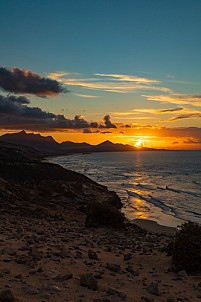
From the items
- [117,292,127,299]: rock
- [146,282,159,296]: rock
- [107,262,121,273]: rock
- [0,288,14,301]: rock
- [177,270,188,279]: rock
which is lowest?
[177,270,188,279]: rock

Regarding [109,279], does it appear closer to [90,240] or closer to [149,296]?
[149,296]

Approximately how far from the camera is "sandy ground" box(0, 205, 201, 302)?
6129 mm

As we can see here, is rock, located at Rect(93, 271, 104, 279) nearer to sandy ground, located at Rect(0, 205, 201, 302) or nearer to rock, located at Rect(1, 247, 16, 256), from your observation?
sandy ground, located at Rect(0, 205, 201, 302)

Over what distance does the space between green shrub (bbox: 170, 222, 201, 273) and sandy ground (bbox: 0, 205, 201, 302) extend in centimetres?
44

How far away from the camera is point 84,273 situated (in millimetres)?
7836

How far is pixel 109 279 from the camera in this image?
7.61 m

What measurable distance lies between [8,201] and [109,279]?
1796 centimetres

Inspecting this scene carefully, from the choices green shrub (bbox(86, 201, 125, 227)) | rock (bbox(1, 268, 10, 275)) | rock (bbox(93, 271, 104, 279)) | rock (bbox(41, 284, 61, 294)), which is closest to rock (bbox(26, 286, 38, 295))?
rock (bbox(41, 284, 61, 294))

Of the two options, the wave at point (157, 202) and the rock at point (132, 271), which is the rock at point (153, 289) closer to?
the rock at point (132, 271)

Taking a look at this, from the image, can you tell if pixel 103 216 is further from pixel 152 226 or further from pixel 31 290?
pixel 31 290

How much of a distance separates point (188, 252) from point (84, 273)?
13.6 feet

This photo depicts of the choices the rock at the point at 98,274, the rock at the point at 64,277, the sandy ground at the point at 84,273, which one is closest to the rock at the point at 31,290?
the sandy ground at the point at 84,273

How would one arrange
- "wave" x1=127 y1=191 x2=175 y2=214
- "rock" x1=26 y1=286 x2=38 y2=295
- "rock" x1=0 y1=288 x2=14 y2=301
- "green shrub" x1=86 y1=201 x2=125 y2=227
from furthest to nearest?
"wave" x1=127 y1=191 x2=175 y2=214, "green shrub" x1=86 y1=201 x2=125 y2=227, "rock" x1=26 y1=286 x2=38 y2=295, "rock" x1=0 y1=288 x2=14 y2=301

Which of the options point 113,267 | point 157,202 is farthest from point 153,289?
point 157,202
